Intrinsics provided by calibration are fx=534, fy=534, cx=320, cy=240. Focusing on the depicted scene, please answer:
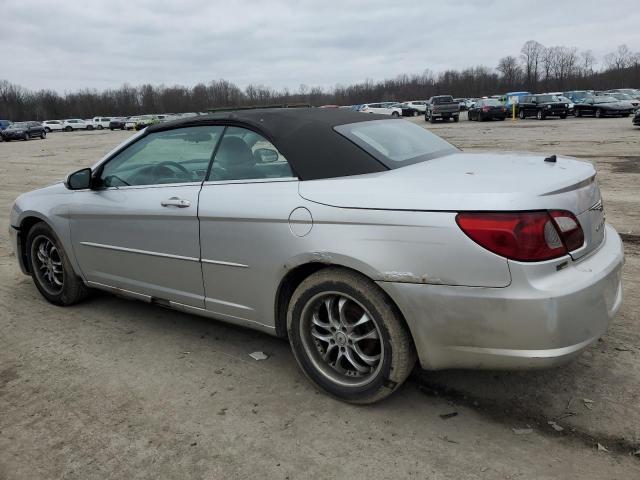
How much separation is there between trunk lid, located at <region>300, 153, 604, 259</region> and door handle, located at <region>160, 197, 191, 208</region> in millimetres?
887

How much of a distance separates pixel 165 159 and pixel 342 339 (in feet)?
6.49

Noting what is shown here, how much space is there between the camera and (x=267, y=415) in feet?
9.58

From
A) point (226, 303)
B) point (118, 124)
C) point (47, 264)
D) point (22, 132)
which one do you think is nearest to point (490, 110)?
point (47, 264)

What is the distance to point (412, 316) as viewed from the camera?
2.59 meters

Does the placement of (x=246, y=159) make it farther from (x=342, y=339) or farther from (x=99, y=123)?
(x=99, y=123)

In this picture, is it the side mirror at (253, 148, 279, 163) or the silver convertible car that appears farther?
the side mirror at (253, 148, 279, 163)

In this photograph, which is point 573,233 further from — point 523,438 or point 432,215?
point 523,438

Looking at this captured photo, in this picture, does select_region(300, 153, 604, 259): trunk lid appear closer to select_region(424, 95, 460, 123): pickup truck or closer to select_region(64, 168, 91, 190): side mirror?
select_region(64, 168, 91, 190): side mirror

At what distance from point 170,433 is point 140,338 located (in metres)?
1.34

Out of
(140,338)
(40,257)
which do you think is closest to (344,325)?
(140,338)

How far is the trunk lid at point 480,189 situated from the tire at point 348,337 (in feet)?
1.41

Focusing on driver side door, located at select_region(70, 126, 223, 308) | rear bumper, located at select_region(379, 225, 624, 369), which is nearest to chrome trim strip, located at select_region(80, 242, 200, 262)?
driver side door, located at select_region(70, 126, 223, 308)

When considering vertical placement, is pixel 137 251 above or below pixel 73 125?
below

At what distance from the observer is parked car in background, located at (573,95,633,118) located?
31.6 meters
